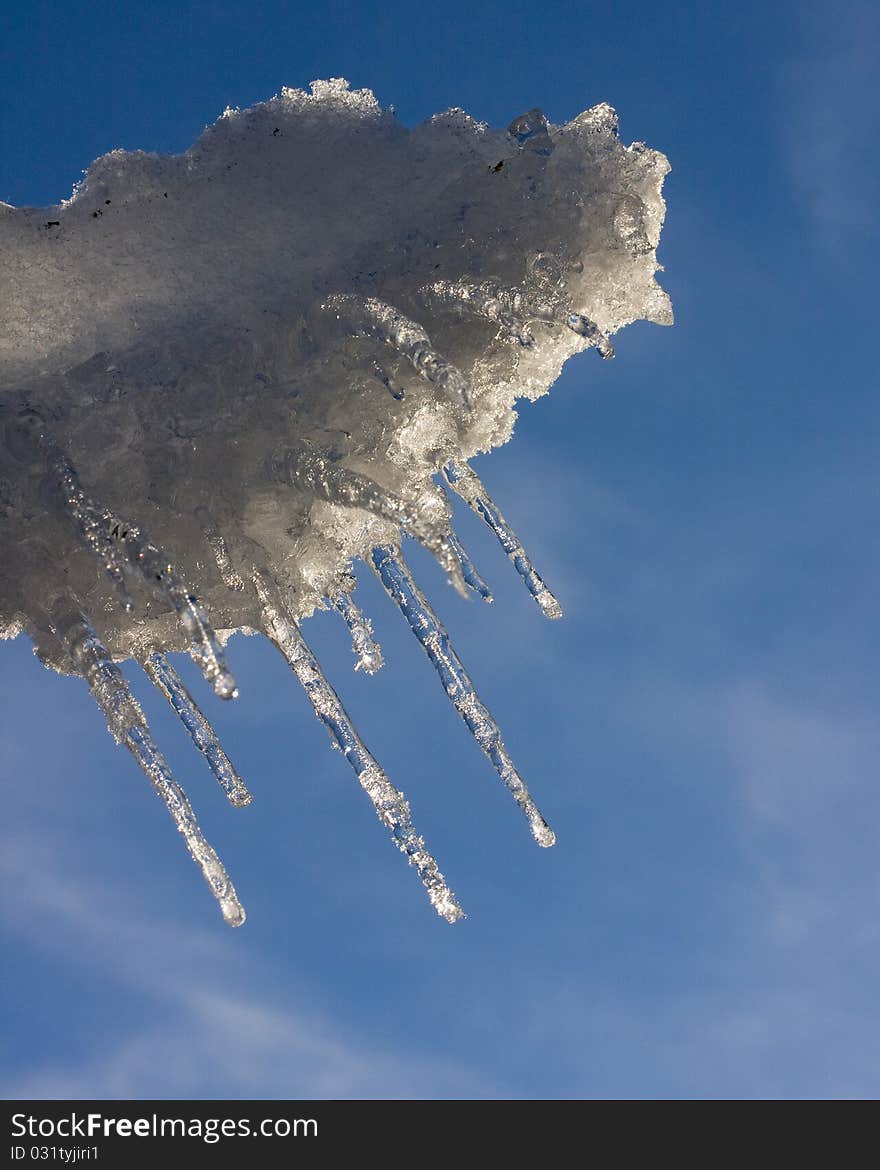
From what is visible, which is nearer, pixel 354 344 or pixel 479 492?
pixel 354 344

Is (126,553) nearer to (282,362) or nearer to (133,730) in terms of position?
(133,730)

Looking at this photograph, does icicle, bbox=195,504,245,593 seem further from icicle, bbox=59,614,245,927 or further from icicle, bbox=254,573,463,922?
icicle, bbox=59,614,245,927

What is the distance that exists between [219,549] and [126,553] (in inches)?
32.6

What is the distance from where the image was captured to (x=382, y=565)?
28.4ft

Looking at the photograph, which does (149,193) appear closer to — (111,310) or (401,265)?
(111,310)

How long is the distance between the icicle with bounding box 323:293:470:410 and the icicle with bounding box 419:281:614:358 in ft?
1.28

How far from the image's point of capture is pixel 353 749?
809 cm

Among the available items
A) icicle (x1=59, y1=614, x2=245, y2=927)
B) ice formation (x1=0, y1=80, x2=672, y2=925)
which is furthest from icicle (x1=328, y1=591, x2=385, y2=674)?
icicle (x1=59, y1=614, x2=245, y2=927)

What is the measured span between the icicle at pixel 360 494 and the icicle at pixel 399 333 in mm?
791

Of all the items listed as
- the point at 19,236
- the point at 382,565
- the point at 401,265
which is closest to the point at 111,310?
the point at 19,236

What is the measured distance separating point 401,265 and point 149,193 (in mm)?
2046

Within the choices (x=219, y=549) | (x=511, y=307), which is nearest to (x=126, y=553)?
(x=219, y=549)

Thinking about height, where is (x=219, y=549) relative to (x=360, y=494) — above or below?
above

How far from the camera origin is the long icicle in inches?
273
